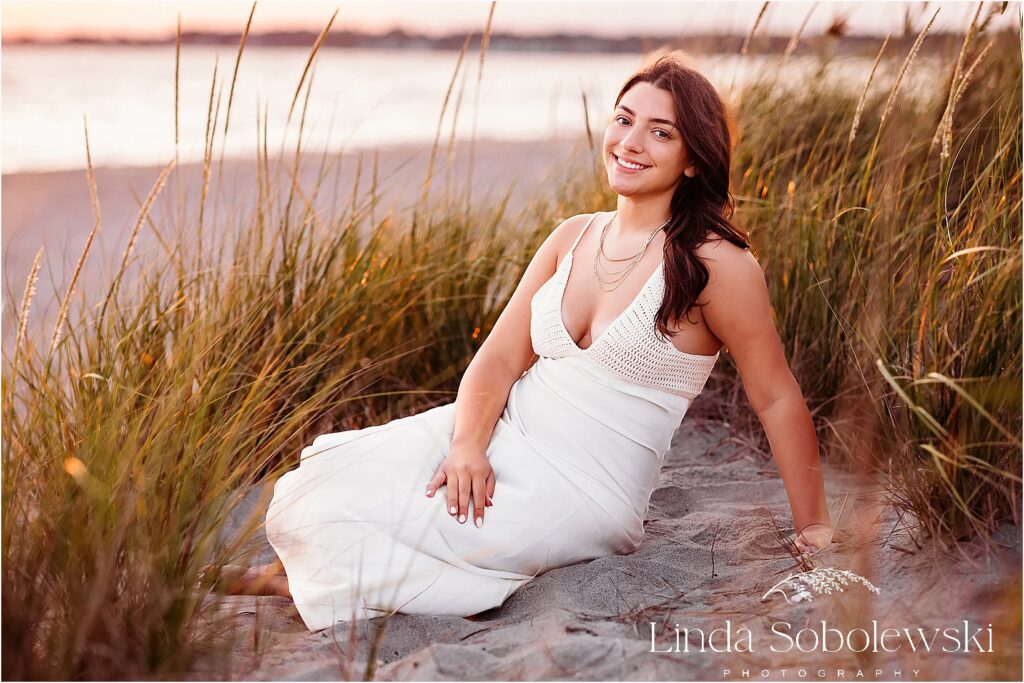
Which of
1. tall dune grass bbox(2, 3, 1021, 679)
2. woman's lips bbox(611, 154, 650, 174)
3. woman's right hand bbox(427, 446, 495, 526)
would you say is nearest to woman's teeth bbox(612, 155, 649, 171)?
woman's lips bbox(611, 154, 650, 174)

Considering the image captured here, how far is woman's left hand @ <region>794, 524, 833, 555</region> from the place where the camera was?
2.28 metres

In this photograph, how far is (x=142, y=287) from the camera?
3.07 meters

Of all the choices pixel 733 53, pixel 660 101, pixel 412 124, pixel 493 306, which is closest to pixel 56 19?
pixel 412 124

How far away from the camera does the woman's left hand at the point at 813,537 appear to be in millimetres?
2283

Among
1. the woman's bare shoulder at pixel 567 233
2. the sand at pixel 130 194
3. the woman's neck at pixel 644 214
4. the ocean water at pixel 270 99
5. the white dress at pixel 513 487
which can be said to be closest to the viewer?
the white dress at pixel 513 487

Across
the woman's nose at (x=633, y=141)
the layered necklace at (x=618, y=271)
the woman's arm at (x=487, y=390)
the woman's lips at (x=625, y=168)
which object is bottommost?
the woman's arm at (x=487, y=390)

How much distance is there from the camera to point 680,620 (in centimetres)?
205

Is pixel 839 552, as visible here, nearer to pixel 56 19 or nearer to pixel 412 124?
pixel 412 124

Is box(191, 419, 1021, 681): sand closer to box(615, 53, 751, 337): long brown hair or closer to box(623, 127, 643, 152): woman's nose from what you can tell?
box(615, 53, 751, 337): long brown hair

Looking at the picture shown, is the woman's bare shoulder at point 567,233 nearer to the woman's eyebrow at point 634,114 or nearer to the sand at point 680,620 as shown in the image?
the woman's eyebrow at point 634,114

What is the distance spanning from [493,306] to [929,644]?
6.68ft

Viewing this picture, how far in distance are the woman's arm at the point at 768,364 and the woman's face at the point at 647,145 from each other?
222 millimetres

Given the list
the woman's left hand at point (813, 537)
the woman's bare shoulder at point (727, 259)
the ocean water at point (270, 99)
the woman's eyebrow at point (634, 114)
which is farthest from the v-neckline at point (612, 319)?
the ocean water at point (270, 99)

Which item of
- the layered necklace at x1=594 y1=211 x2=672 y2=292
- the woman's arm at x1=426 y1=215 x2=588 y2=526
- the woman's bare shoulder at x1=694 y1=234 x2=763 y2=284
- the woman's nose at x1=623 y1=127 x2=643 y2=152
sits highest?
the woman's nose at x1=623 y1=127 x2=643 y2=152
